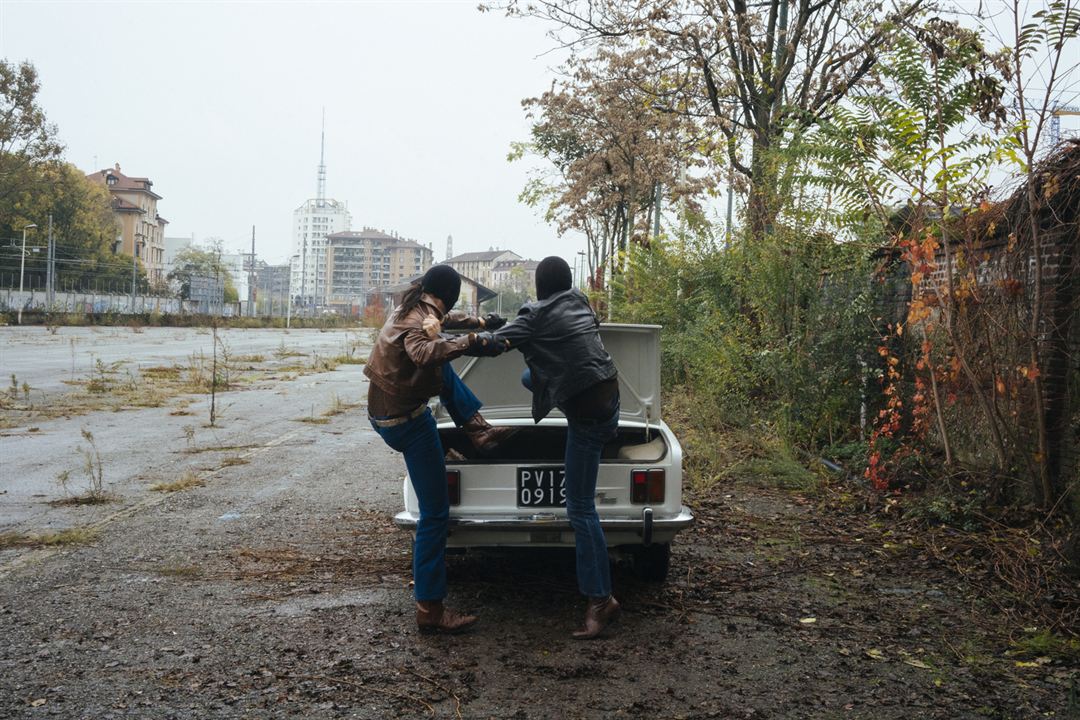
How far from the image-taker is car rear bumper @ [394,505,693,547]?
526 centimetres

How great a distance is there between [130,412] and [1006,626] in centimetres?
1381

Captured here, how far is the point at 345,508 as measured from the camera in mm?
8227

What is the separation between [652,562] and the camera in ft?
19.3

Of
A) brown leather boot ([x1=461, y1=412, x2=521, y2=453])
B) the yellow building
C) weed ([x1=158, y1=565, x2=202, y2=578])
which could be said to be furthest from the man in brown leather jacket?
the yellow building

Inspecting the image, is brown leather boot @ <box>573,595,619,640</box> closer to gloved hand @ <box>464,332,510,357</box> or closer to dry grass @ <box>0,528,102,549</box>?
gloved hand @ <box>464,332,510,357</box>

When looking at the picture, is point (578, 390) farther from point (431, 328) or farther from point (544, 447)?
point (544, 447)

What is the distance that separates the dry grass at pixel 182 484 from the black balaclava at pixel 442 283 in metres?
5.19

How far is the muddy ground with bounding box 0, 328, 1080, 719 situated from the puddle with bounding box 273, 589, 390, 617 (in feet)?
0.07

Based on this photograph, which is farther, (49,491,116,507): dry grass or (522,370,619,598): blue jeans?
(49,491,116,507): dry grass

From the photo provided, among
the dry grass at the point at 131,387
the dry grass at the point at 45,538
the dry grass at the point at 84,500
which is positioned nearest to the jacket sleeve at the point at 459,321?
the dry grass at the point at 45,538

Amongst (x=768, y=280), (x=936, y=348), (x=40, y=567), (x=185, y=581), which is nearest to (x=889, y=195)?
(x=936, y=348)

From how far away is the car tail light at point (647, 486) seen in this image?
214 inches

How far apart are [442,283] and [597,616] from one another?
6.36 feet

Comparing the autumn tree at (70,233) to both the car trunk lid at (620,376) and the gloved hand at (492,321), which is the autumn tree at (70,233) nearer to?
the car trunk lid at (620,376)
